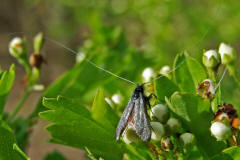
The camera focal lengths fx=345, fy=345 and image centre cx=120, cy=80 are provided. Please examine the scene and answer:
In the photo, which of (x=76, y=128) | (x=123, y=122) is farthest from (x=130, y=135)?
(x=76, y=128)

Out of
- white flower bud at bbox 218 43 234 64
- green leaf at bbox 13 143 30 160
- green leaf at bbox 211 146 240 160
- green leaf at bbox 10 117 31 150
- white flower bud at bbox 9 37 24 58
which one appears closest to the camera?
green leaf at bbox 211 146 240 160

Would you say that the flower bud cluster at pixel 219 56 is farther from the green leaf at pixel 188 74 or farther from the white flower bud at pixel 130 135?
the white flower bud at pixel 130 135

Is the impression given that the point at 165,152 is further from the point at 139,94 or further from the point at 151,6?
the point at 151,6

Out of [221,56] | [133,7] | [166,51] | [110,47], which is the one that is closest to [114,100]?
[221,56]

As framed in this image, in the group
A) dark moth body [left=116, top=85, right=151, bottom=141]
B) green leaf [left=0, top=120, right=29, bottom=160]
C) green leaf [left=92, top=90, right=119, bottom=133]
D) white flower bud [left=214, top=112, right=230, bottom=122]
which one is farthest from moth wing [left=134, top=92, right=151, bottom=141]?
green leaf [left=0, top=120, right=29, bottom=160]

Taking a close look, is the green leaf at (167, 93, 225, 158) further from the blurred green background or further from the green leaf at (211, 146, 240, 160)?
the blurred green background

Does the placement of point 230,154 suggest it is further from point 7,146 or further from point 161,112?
point 7,146

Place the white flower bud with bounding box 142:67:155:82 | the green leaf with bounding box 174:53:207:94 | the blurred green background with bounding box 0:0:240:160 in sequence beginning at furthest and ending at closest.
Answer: the blurred green background with bounding box 0:0:240:160 < the white flower bud with bounding box 142:67:155:82 < the green leaf with bounding box 174:53:207:94
